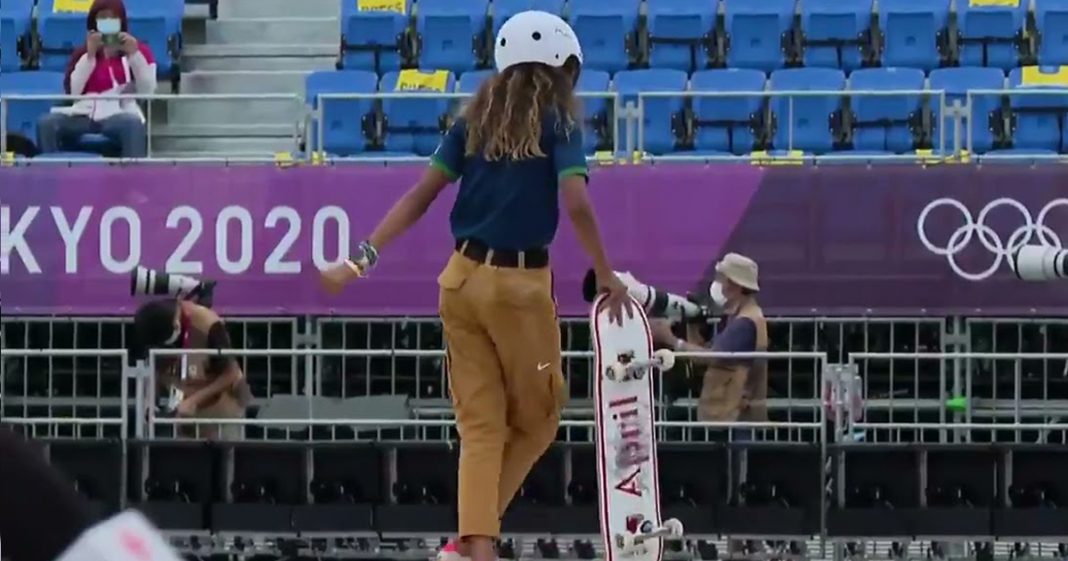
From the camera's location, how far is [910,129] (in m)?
13.8

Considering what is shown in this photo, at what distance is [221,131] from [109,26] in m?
1.92

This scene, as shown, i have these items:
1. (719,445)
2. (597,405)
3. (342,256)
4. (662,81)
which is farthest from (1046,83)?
(597,405)

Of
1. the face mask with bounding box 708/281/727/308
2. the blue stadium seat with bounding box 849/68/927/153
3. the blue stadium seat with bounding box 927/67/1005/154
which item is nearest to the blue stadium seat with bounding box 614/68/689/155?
the blue stadium seat with bounding box 849/68/927/153

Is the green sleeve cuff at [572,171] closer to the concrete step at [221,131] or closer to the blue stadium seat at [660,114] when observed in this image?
the blue stadium seat at [660,114]

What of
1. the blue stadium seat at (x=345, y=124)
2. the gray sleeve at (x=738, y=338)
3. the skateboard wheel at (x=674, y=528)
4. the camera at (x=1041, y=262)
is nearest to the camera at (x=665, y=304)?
the gray sleeve at (x=738, y=338)

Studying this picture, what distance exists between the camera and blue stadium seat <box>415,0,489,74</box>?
51.3 ft

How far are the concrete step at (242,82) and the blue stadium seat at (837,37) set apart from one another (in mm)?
3392

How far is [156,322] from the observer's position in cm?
1109

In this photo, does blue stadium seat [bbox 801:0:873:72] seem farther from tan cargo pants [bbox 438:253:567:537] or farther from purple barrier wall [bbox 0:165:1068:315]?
tan cargo pants [bbox 438:253:567:537]

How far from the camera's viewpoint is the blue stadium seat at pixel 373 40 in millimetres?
15773

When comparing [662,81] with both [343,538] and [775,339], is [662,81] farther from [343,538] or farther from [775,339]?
[343,538]

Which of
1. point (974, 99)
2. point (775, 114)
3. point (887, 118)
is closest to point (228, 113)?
point (775, 114)

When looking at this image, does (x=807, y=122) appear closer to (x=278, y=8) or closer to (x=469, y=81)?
(x=469, y=81)

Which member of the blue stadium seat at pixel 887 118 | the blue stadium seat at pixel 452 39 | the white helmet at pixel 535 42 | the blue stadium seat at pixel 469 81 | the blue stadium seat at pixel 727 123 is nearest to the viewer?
the white helmet at pixel 535 42
